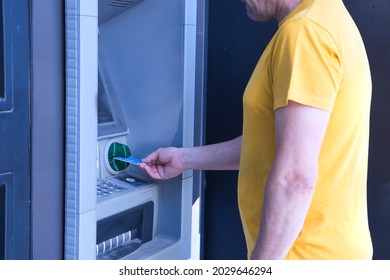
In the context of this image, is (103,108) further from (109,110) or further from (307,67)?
(307,67)

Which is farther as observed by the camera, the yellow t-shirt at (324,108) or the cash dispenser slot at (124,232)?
the cash dispenser slot at (124,232)

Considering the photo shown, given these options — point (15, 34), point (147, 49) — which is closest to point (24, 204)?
point (15, 34)

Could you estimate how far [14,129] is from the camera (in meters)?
1.56

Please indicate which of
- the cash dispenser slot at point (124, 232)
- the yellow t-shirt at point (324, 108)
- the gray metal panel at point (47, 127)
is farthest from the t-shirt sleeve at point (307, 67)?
the cash dispenser slot at point (124, 232)

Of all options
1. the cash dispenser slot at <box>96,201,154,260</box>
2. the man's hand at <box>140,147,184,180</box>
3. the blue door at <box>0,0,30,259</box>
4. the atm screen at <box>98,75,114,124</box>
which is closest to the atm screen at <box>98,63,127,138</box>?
the atm screen at <box>98,75,114,124</box>

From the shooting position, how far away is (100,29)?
2.23m

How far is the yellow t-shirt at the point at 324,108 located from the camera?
1459mm

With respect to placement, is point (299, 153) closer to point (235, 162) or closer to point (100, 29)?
point (235, 162)

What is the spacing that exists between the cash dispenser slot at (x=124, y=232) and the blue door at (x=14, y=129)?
369mm

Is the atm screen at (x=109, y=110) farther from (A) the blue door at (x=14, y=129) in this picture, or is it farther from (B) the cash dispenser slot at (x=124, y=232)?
(A) the blue door at (x=14, y=129)

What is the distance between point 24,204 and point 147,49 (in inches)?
31.4

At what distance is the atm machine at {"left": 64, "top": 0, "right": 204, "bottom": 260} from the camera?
2.09 m

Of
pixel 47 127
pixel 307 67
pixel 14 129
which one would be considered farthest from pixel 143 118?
pixel 307 67

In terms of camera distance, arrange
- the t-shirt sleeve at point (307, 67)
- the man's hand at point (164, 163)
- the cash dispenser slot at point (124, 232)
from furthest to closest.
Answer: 1. the man's hand at point (164, 163)
2. the cash dispenser slot at point (124, 232)
3. the t-shirt sleeve at point (307, 67)
